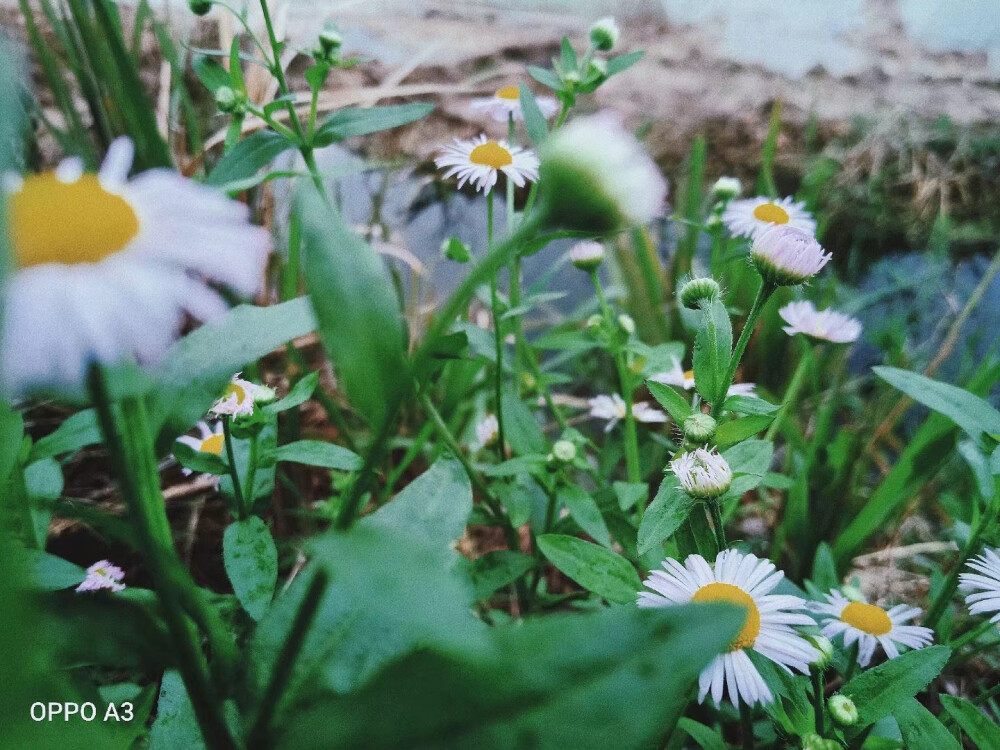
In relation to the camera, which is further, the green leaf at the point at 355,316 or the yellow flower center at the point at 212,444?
the yellow flower center at the point at 212,444

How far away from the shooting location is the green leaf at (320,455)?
0.50 meters

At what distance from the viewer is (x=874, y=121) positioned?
5.90 ft

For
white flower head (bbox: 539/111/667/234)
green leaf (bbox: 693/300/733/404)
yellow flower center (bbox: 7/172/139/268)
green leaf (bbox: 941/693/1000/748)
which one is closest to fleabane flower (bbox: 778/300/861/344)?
green leaf (bbox: 693/300/733/404)

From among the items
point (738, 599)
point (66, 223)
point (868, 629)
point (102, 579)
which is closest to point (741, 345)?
point (738, 599)

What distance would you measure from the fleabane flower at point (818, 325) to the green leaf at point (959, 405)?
5.2 inches

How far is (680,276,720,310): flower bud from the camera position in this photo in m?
0.47

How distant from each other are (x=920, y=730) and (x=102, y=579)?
1.78 feet

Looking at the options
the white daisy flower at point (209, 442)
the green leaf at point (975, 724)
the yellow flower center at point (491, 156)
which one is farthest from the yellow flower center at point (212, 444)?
the green leaf at point (975, 724)

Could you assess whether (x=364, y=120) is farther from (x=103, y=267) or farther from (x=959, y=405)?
(x=959, y=405)

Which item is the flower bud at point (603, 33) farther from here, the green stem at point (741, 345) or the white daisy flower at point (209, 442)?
the white daisy flower at point (209, 442)

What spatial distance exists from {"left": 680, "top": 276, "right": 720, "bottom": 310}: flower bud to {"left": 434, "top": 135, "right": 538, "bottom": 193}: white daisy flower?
21cm

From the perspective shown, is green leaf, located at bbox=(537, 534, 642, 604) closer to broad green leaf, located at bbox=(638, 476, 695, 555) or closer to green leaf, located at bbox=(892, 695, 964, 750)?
broad green leaf, located at bbox=(638, 476, 695, 555)

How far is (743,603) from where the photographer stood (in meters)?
0.37

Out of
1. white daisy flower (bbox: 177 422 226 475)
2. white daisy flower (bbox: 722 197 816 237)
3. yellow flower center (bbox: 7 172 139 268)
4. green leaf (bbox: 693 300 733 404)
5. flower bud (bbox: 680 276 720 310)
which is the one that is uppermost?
yellow flower center (bbox: 7 172 139 268)
